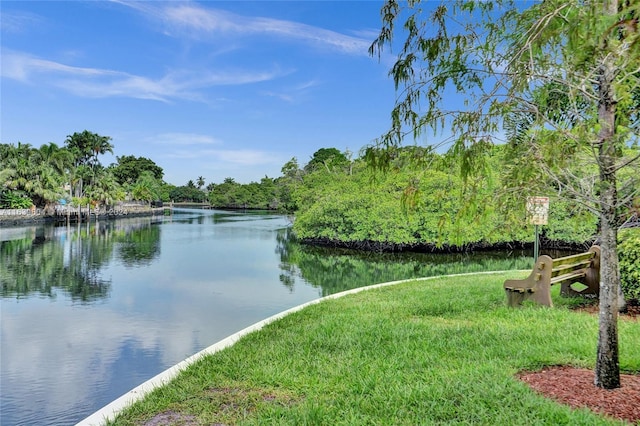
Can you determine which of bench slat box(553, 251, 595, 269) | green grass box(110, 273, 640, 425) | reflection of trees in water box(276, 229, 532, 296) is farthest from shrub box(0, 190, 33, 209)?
bench slat box(553, 251, 595, 269)

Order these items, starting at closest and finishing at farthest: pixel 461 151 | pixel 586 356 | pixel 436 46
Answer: pixel 461 151
pixel 436 46
pixel 586 356

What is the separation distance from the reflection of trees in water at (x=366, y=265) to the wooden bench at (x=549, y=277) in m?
6.64

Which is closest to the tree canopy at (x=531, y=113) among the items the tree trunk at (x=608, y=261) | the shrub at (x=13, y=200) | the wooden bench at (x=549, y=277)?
the tree trunk at (x=608, y=261)

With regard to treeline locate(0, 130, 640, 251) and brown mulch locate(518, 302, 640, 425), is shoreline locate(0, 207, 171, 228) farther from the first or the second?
brown mulch locate(518, 302, 640, 425)

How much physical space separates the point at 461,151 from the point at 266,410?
2.52 metres

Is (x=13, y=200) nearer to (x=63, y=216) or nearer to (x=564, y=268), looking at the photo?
(x=63, y=216)

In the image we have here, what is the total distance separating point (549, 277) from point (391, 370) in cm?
383

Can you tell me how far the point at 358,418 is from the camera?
3498 mm

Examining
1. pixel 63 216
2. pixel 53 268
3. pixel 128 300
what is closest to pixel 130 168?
pixel 63 216

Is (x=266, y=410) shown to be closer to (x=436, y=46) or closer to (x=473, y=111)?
(x=473, y=111)

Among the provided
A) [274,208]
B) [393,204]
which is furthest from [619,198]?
[274,208]

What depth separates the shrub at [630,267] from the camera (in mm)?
6871

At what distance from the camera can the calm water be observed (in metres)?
6.43

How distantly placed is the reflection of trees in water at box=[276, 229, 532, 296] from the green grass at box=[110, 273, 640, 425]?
23.4 ft
